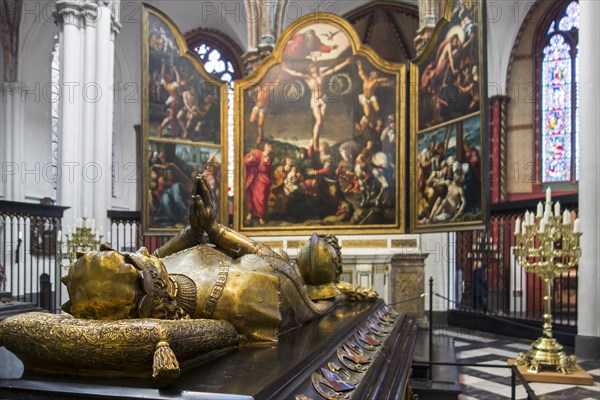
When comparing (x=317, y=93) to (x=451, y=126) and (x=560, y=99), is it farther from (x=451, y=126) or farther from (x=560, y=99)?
(x=560, y=99)

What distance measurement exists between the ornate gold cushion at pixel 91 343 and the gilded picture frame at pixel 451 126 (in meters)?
6.24

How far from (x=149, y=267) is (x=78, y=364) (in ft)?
1.10

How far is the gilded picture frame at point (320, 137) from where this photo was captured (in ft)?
30.7

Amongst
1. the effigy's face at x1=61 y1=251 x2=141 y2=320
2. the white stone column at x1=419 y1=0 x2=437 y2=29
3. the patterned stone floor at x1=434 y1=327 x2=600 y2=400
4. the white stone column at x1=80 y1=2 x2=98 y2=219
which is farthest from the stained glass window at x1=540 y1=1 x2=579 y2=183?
the effigy's face at x1=61 y1=251 x2=141 y2=320

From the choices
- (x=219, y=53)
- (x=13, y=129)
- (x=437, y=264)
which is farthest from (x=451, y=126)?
(x=219, y=53)

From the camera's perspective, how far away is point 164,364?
1.41 metres

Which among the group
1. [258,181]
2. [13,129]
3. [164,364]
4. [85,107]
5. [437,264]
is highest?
[13,129]

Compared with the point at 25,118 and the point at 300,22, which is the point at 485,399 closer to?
the point at 300,22

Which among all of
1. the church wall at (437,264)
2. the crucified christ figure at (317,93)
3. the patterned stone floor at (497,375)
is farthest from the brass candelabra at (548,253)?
the church wall at (437,264)

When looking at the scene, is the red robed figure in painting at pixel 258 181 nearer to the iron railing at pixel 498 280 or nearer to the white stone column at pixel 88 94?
the white stone column at pixel 88 94

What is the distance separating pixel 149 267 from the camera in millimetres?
1729

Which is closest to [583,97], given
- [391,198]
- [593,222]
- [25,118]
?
[593,222]

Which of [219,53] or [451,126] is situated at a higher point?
[219,53]

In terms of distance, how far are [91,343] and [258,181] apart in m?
8.62
